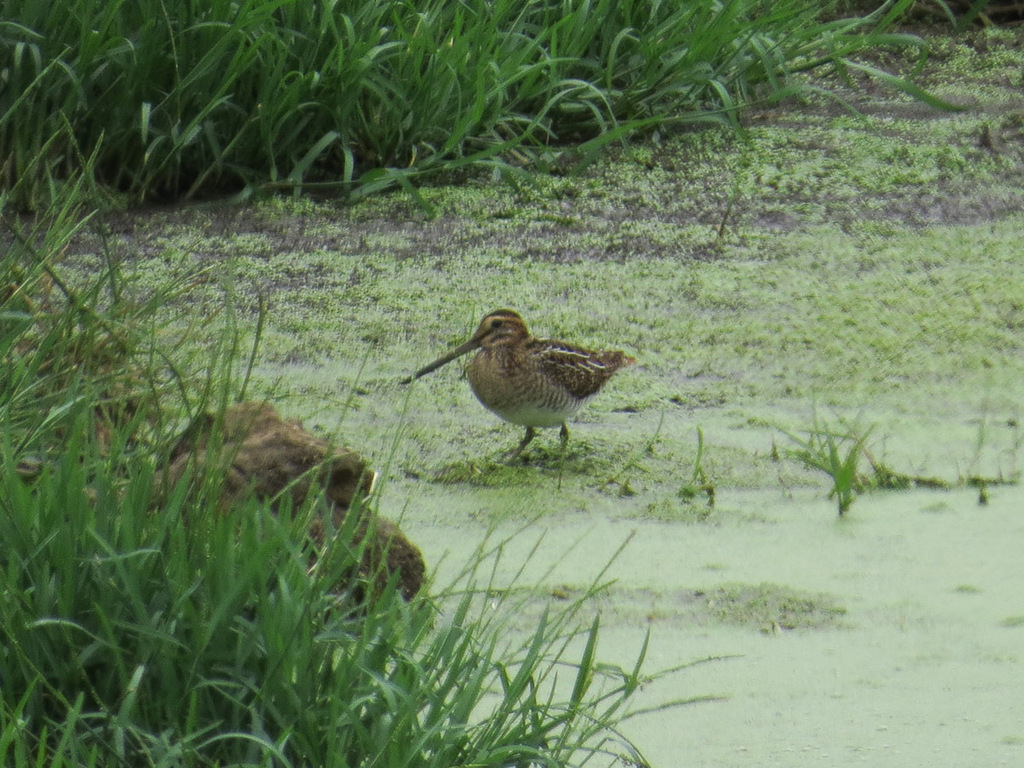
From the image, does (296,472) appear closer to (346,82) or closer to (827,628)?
(827,628)

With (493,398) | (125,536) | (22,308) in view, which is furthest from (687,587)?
(22,308)

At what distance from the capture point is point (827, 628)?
3.15 meters

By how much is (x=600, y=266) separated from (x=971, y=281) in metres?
1.11

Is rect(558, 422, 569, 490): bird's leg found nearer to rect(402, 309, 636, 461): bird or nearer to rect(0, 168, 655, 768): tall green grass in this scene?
rect(402, 309, 636, 461): bird

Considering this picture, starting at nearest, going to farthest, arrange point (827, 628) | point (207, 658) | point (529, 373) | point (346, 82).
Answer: point (207, 658) < point (827, 628) < point (529, 373) < point (346, 82)

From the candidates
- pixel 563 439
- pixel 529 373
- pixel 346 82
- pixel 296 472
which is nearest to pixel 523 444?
pixel 563 439

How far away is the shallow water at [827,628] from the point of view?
9.02 feet

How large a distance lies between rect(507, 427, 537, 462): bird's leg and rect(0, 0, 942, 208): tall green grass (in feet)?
4.95

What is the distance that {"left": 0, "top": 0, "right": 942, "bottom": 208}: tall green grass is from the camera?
526 cm

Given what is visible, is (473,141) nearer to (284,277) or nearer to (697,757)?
(284,277)

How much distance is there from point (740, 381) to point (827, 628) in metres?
1.43

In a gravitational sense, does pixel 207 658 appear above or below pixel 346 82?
below

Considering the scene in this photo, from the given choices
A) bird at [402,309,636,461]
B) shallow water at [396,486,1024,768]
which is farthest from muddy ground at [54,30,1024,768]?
bird at [402,309,636,461]

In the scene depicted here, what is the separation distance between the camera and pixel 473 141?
5.80 m
